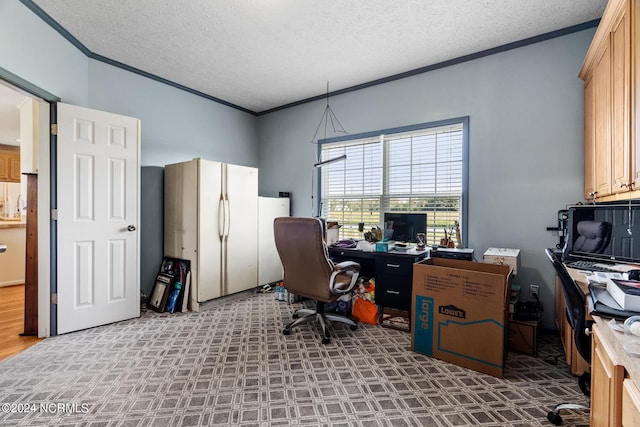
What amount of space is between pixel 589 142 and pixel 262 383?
326cm

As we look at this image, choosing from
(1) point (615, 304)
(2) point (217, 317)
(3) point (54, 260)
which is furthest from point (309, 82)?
(1) point (615, 304)

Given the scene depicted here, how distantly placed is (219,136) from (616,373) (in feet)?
15.5

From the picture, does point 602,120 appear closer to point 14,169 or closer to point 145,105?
point 145,105

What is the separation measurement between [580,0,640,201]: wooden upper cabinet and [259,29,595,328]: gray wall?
264 mm

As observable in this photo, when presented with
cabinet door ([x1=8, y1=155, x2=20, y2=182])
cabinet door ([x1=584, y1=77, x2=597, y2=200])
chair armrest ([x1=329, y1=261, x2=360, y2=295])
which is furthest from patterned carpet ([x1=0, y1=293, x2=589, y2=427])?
cabinet door ([x1=8, y1=155, x2=20, y2=182])

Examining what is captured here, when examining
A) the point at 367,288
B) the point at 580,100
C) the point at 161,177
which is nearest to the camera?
the point at 580,100

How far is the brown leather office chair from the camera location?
8.13 ft

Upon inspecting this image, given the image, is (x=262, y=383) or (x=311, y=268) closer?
(x=262, y=383)

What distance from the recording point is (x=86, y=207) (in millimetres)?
2801

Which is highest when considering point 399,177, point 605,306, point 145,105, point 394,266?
point 145,105

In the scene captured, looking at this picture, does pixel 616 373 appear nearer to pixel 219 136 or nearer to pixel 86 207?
pixel 86 207

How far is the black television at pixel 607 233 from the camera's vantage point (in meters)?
1.91

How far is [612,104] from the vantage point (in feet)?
6.18

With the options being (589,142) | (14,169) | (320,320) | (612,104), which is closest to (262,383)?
(320,320)
